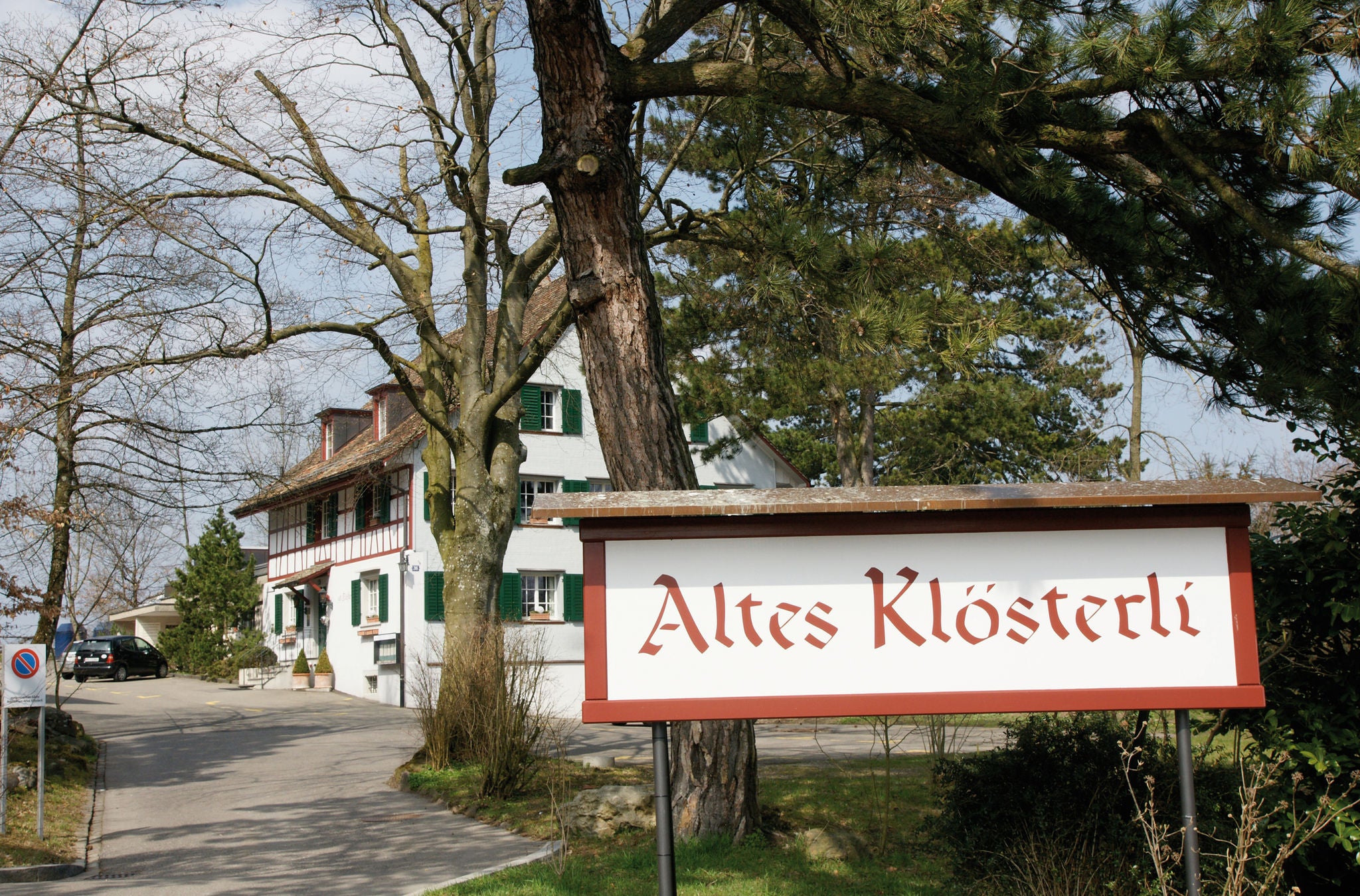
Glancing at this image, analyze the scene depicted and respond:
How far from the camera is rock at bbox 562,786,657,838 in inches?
353

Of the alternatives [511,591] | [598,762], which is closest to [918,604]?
[598,762]

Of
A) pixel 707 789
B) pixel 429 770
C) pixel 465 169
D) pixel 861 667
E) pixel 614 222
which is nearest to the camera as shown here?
pixel 861 667

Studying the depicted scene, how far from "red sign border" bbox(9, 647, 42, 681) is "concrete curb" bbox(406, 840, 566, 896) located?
205 inches

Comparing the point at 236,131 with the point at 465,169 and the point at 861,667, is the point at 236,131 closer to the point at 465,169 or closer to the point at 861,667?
the point at 465,169

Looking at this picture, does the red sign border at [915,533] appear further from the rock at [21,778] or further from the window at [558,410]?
the window at [558,410]

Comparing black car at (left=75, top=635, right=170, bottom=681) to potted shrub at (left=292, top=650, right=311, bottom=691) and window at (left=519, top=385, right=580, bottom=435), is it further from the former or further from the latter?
window at (left=519, top=385, right=580, bottom=435)

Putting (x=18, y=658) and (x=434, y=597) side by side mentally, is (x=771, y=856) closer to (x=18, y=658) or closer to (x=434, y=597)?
(x=18, y=658)

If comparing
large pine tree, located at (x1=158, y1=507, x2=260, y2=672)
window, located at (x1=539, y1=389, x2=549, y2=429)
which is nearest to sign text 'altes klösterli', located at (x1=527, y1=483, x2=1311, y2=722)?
window, located at (x1=539, y1=389, x2=549, y2=429)

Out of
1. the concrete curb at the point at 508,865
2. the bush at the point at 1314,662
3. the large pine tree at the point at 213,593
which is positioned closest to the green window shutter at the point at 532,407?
the large pine tree at the point at 213,593

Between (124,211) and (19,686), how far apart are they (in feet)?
17.6

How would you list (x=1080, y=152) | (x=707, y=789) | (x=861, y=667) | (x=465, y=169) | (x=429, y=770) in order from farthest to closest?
(x=465, y=169), (x=429, y=770), (x=707, y=789), (x=1080, y=152), (x=861, y=667)

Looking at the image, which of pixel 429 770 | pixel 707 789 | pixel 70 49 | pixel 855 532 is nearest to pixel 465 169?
pixel 70 49

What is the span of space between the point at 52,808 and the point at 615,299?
9176 millimetres

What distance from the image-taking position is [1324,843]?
5.34m
